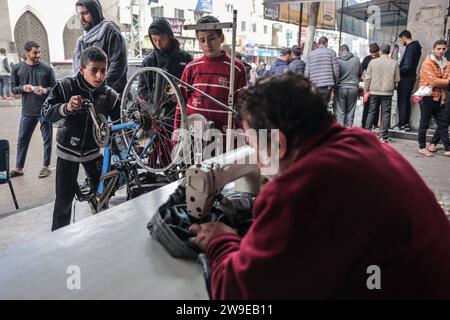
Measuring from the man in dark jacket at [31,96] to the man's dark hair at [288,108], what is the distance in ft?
12.7

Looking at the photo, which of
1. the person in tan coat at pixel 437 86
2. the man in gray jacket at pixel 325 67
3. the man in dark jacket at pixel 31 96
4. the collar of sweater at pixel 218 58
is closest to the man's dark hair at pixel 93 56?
the collar of sweater at pixel 218 58

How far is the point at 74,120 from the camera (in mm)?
2318

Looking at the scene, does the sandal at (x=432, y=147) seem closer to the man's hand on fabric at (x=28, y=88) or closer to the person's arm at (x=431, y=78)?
the person's arm at (x=431, y=78)

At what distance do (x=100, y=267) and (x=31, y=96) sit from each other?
3932 millimetres

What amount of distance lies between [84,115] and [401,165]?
193 cm

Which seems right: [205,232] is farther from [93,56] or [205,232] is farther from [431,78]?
[431,78]

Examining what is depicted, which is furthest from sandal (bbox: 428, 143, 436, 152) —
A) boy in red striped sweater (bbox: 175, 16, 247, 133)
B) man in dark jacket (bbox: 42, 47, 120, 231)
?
man in dark jacket (bbox: 42, 47, 120, 231)

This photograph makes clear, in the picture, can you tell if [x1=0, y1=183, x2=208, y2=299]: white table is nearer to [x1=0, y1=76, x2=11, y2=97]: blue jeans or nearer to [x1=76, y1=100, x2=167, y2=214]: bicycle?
[x1=76, y1=100, x2=167, y2=214]: bicycle

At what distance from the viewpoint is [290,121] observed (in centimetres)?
83

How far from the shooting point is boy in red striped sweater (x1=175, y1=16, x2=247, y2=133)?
7.62 feet

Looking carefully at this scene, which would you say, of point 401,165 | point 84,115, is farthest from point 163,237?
point 84,115

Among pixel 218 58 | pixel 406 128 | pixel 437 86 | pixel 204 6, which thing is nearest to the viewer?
pixel 218 58

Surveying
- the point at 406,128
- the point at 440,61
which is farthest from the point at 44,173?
the point at 406,128

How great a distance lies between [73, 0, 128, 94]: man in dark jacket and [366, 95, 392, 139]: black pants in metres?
4.02
